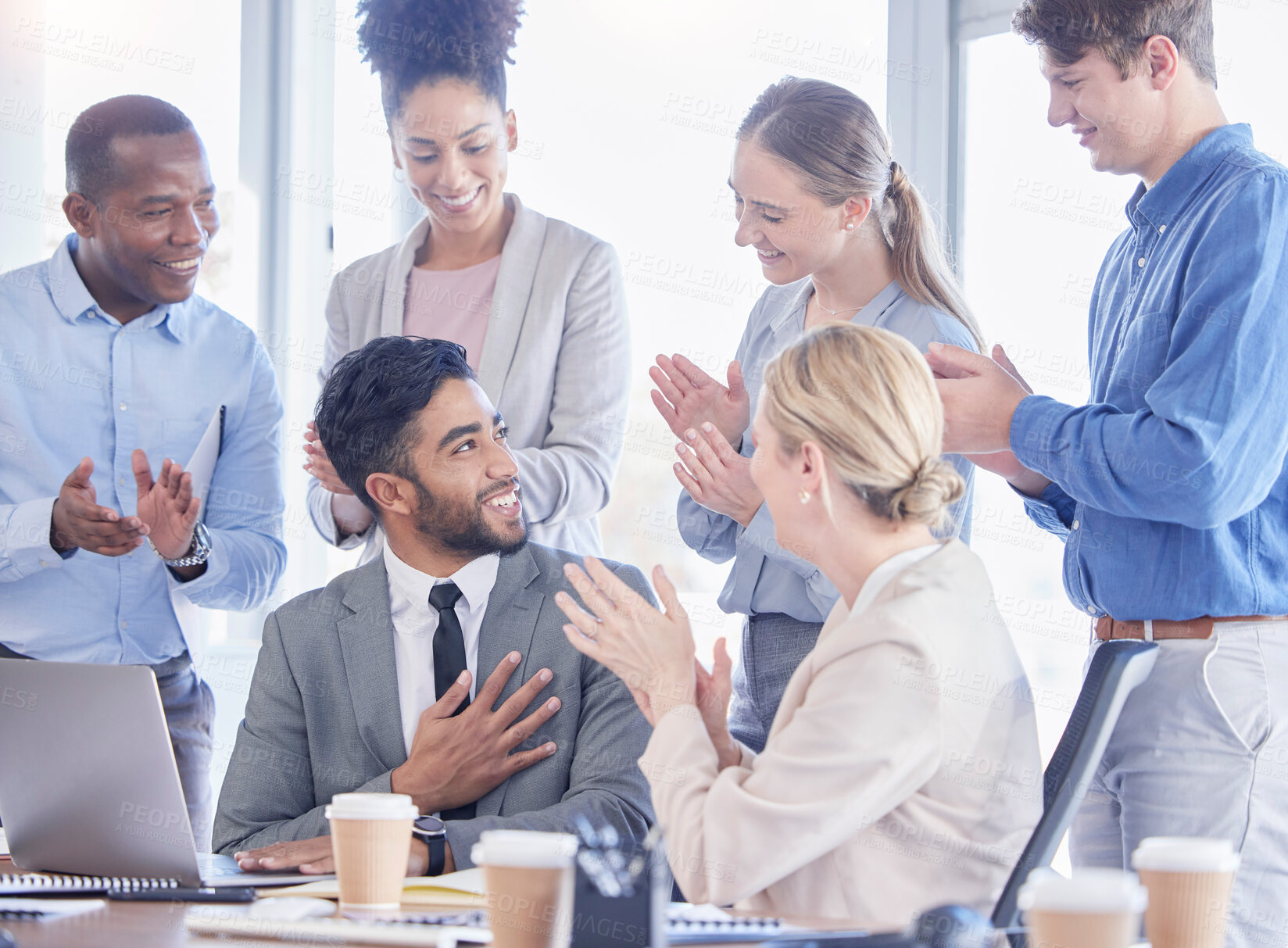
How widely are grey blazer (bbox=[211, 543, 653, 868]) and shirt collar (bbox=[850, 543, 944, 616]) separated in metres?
0.58

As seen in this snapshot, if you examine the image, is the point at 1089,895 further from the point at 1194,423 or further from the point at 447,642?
the point at 447,642

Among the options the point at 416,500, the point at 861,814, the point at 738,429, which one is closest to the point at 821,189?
the point at 738,429

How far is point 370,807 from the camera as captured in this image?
1.36 m

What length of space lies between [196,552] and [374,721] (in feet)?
3.16

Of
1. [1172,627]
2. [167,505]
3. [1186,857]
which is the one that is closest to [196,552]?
[167,505]

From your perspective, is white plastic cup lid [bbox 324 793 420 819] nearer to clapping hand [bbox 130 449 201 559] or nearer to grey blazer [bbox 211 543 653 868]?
grey blazer [bbox 211 543 653 868]

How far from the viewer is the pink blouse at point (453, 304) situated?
2885 mm

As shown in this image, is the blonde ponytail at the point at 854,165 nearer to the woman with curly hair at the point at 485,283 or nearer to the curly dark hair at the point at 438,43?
the woman with curly hair at the point at 485,283

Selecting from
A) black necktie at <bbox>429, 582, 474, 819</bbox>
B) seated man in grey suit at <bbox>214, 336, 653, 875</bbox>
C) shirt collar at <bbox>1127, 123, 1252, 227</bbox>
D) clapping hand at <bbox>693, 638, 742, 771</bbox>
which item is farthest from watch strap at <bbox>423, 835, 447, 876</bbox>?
shirt collar at <bbox>1127, 123, 1252, 227</bbox>

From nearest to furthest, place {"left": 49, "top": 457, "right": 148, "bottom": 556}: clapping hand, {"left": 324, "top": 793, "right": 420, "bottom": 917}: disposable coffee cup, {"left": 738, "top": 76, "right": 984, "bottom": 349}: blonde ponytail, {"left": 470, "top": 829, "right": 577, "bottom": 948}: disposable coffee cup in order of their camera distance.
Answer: {"left": 470, "top": 829, "right": 577, "bottom": 948}: disposable coffee cup → {"left": 324, "top": 793, "right": 420, "bottom": 917}: disposable coffee cup → {"left": 738, "top": 76, "right": 984, "bottom": 349}: blonde ponytail → {"left": 49, "top": 457, "right": 148, "bottom": 556}: clapping hand

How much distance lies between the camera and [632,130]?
12.5 ft

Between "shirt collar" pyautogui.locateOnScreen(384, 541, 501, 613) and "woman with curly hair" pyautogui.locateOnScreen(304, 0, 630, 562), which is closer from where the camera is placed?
"shirt collar" pyautogui.locateOnScreen(384, 541, 501, 613)

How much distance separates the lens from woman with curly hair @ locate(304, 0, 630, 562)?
9.11 ft

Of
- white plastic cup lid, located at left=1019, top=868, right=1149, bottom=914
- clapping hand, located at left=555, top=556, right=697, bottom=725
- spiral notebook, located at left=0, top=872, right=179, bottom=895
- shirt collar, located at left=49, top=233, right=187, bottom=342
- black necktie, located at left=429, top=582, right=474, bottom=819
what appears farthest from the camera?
shirt collar, located at left=49, top=233, right=187, bottom=342
